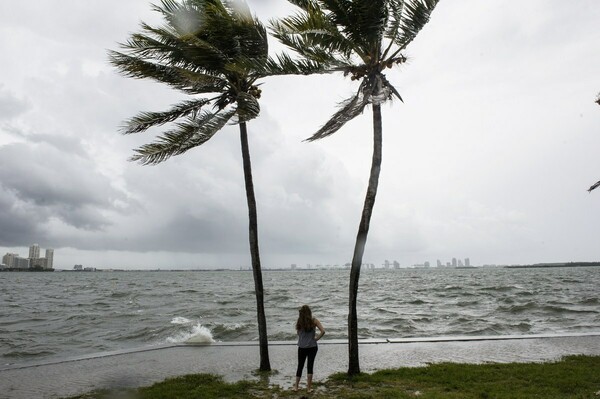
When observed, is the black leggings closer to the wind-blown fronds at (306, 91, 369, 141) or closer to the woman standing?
the woman standing

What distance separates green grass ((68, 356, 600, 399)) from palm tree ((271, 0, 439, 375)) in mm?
1014

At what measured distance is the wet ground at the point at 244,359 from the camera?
33.0 feet

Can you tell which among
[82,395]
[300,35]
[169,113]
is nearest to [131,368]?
[82,395]

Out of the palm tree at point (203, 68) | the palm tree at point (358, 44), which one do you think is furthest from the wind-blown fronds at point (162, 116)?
the palm tree at point (358, 44)

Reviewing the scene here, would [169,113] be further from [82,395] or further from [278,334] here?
[278,334]

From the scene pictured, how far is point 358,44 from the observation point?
907 cm

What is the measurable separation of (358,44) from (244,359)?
890 centimetres

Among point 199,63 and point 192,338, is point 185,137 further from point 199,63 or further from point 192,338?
point 192,338

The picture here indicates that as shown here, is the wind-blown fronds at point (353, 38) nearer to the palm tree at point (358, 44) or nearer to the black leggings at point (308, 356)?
the palm tree at point (358, 44)

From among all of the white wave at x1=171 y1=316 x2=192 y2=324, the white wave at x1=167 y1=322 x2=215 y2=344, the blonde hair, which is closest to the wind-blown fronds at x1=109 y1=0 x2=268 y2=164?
the blonde hair

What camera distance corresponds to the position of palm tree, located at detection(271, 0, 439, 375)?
862 cm

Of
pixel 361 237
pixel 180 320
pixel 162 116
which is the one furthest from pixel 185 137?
pixel 180 320

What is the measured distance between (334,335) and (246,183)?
10.9m

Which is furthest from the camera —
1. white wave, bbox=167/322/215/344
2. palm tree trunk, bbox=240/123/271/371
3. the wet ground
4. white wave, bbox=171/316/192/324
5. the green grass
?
white wave, bbox=171/316/192/324
